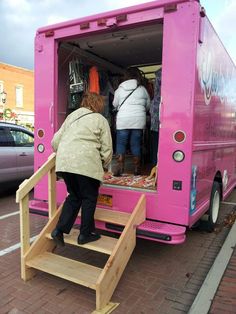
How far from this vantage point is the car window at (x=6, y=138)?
7.32m

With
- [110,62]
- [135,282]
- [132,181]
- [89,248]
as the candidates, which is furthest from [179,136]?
[110,62]

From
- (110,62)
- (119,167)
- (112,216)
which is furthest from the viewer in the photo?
(110,62)

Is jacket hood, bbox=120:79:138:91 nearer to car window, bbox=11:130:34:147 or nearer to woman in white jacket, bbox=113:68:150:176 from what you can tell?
woman in white jacket, bbox=113:68:150:176

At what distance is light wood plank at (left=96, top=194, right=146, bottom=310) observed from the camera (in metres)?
2.95

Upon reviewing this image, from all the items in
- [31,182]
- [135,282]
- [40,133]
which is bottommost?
[135,282]

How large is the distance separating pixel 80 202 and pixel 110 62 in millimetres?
3268

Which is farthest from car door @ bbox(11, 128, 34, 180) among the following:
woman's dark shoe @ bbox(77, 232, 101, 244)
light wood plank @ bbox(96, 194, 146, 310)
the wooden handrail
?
light wood plank @ bbox(96, 194, 146, 310)

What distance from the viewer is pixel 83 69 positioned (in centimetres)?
522

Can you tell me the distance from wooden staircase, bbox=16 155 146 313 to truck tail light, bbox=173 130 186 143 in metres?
0.76

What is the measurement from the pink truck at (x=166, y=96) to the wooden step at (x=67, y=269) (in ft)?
1.95

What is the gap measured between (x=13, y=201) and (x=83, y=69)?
3.64m

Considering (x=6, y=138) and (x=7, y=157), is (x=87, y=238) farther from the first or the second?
(x=6, y=138)

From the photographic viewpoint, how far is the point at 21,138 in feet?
26.1

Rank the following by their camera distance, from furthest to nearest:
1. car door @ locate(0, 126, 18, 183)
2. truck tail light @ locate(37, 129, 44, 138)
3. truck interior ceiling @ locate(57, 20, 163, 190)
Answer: car door @ locate(0, 126, 18, 183) < truck tail light @ locate(37, 129, 44, 138) < truck interior ceiling @ locate(57, 20, 163, 190)
